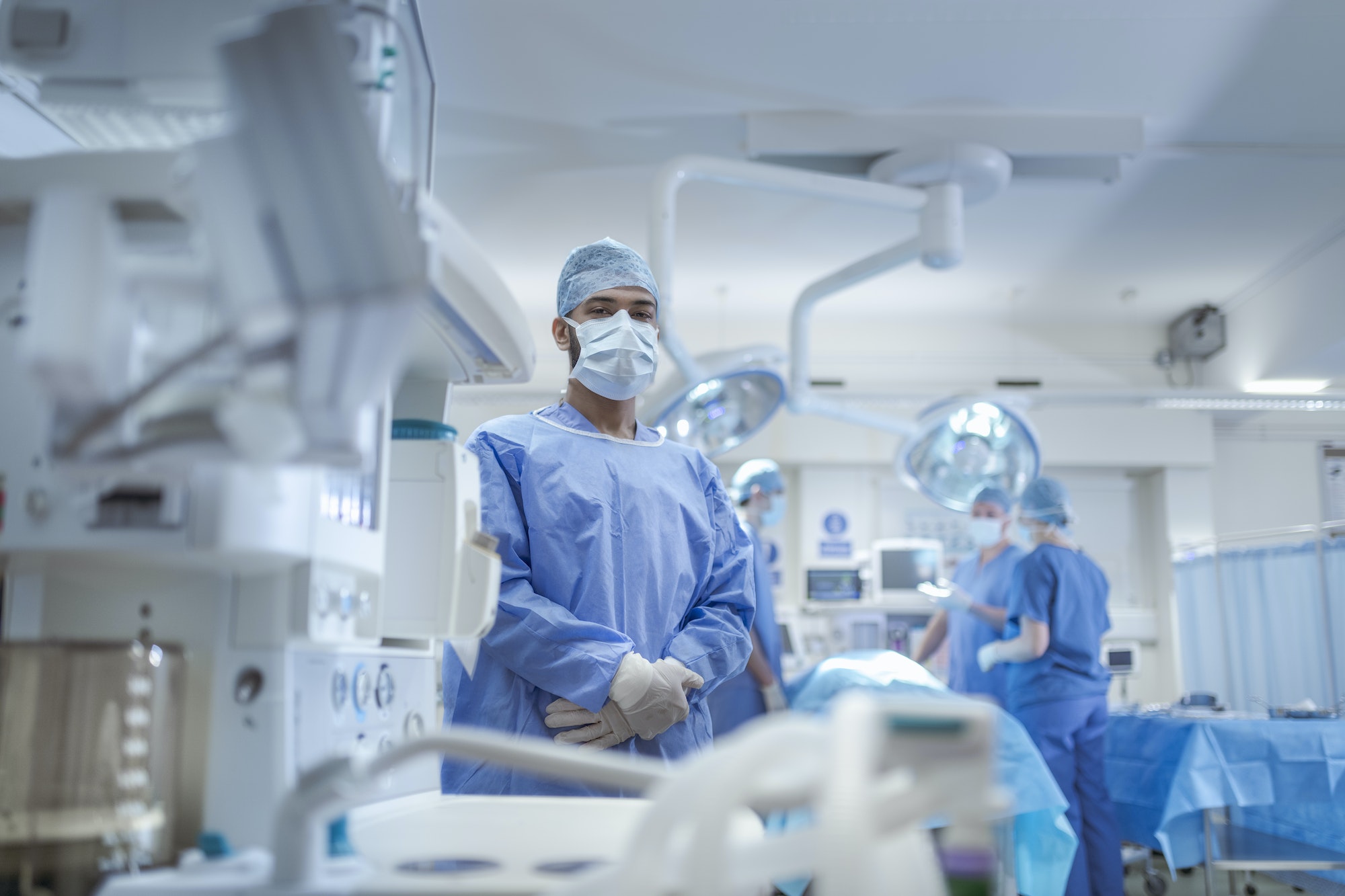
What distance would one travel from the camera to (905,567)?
20.1 ft

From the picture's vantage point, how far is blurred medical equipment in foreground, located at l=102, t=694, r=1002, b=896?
20.7 inches

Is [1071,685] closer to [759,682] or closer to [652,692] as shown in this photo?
[759,682]

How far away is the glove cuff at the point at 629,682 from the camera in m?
1.49

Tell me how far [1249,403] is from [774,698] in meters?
3.10

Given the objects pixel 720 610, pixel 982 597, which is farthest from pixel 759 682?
pixel 720 610

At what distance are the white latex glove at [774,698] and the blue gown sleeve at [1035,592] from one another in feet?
3.12

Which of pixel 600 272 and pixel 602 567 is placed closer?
pixel 602 567

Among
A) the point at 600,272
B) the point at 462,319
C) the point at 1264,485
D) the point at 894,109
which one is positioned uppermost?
the point at 894,109

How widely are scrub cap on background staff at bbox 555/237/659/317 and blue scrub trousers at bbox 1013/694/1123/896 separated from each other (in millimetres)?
2912

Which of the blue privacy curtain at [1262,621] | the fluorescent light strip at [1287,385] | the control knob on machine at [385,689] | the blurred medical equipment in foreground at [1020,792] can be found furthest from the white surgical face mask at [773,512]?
the control knob on machine at [385,689]

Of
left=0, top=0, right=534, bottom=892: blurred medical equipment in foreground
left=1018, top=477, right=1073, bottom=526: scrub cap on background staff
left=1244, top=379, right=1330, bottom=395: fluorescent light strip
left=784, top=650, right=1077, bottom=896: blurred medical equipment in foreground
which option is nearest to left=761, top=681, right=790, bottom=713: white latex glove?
left=784, top=650, right=1077, bottom=896: blurred medical equipment in foreground

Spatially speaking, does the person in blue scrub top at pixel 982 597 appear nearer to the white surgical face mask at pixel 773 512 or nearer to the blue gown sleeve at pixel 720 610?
the white surgical face mask at pixel 773 512

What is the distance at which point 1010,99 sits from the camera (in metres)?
4.05

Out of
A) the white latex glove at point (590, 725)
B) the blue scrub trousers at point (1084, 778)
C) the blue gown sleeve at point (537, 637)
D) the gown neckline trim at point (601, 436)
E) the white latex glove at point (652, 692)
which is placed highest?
the gown neckline trim at point (601, 436)
